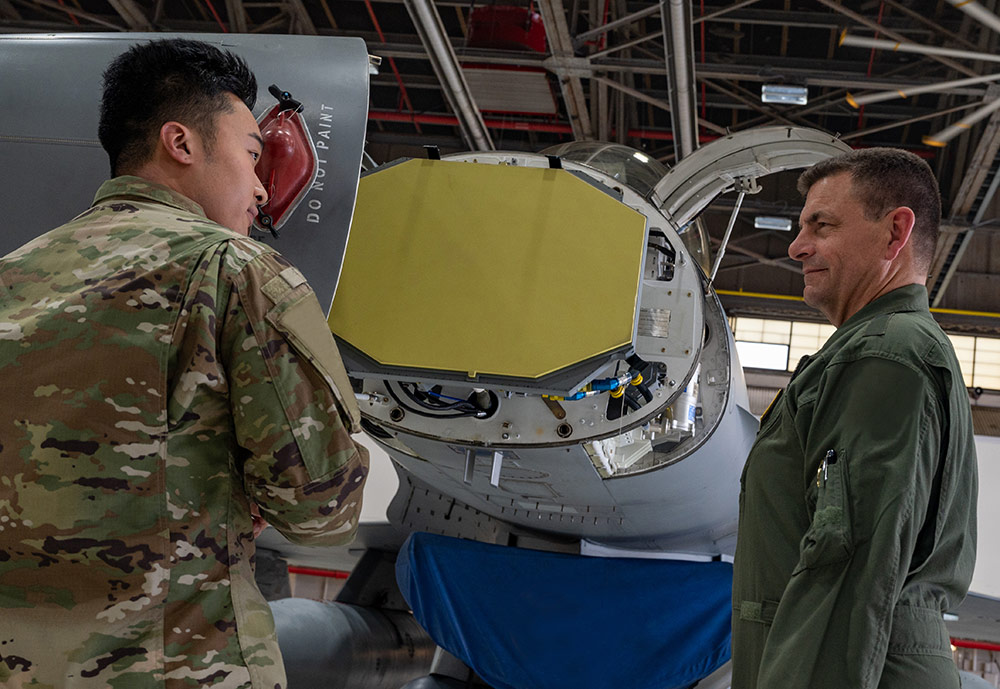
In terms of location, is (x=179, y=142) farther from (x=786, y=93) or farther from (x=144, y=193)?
(x=786, y=93)

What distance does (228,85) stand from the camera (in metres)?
2.12

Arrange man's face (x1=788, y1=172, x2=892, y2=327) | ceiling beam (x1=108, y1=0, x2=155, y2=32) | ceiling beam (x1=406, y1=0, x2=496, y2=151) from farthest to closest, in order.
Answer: ceiling beam (x1=108, y1=0, x2=155, y2=32), ceiling beam (x1=406, y1=0, x2=496, y2=151), man's face (x1=788, y1=172, x2=892, y2=327)

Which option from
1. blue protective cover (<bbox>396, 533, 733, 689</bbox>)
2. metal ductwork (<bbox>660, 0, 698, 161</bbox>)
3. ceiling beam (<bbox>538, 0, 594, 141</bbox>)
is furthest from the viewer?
ceiling beam (<bbox>538, 0, 594, 141</bbox>)

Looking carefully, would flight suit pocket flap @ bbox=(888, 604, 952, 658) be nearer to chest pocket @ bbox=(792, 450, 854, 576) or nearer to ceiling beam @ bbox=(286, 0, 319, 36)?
chest pocket @ bbox=(792, 450, 854, 576)

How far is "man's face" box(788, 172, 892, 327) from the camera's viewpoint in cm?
228

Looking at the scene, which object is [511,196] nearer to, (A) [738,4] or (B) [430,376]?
(B) [430,376]

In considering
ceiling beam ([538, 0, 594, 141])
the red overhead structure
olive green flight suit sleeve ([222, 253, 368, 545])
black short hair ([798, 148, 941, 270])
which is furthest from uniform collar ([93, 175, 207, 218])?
the red overhead structure

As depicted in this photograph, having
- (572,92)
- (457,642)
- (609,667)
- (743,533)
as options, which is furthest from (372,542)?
(572,92)

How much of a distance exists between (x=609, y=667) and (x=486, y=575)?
933 mm

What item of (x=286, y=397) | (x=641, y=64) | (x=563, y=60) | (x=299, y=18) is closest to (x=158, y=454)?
(x=286, y=397)

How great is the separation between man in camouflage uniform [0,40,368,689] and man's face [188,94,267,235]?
0.21 m

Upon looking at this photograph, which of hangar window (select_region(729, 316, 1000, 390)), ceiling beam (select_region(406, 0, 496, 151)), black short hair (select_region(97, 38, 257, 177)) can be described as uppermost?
ceiling beam (select_region(406, 0, 496, 151))

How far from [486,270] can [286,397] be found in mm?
1972

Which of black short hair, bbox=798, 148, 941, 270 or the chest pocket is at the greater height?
black short hair, bbox=798, 148, 941, 270
